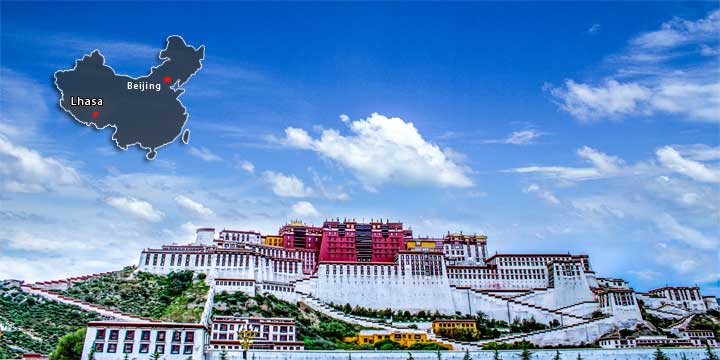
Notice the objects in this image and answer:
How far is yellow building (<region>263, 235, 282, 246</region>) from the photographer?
97000 millimetres

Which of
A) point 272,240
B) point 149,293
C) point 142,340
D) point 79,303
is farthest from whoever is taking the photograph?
point 272,240

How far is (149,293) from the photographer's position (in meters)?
73.4

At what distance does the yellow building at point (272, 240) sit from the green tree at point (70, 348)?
46.7m

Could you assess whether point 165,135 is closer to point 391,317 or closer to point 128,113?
point 128,113

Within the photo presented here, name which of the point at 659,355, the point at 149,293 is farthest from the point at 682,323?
the point at 149,293

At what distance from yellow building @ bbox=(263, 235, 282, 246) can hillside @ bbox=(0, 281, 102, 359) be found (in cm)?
3656

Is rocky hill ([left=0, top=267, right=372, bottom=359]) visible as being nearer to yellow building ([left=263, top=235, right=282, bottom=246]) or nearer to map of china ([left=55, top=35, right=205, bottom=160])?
yellow building ([left=263, top=235, right=282, bottom=246])

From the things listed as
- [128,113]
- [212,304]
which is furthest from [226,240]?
[128,113]

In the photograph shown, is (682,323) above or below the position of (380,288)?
below

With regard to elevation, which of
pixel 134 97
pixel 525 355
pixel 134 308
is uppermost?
pixel 134 97

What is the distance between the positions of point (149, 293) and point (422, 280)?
4041cm

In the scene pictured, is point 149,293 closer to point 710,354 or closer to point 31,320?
point 31,320

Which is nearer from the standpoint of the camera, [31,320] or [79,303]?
[31,320]

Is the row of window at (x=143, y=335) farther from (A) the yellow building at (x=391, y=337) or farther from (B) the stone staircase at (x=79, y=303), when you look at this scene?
(A) the yellow building at (x=391, y=337)
